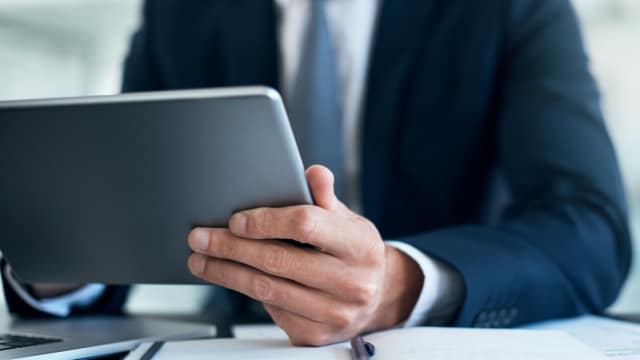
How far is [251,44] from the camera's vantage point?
1.13 m

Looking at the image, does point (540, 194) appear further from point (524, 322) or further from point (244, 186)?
point (244, 186)

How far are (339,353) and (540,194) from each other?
442mm

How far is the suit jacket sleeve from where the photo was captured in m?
Answer: 0.70

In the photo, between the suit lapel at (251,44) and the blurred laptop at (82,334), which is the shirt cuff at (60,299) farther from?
the suit lapel at (251,44)

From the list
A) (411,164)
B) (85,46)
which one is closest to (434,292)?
(411,164)

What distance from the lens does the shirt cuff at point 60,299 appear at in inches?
30.5

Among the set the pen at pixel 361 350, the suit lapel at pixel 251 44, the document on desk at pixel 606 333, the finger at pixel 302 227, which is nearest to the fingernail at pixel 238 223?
the finger at pixel 302 227

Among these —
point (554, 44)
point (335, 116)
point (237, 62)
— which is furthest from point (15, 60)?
point (554, 44)

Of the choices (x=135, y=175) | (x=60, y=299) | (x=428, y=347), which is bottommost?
(x=60, y=299)

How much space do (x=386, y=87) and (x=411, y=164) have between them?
0.38 ft

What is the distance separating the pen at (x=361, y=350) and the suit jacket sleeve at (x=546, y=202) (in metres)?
0.15

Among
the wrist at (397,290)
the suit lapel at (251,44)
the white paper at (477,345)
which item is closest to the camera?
the white paper at (477,345)

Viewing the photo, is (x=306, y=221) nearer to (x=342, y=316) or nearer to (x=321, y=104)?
(x=342, y=316)

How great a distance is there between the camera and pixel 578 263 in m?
0.77
